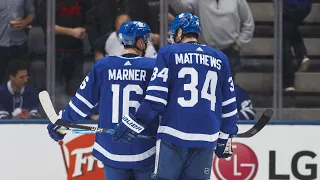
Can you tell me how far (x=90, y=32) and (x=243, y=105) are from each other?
4.17 ft

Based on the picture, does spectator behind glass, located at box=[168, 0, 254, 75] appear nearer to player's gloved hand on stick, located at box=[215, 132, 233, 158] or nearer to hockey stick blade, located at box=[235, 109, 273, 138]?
hockey stick blade, located at box=[235, 109, 273, 138]

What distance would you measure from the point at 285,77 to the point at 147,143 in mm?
1989

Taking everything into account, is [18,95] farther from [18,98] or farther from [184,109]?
[184,109]

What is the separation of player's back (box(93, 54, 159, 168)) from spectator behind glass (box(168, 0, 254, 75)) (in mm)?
1767

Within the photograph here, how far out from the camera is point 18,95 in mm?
6758

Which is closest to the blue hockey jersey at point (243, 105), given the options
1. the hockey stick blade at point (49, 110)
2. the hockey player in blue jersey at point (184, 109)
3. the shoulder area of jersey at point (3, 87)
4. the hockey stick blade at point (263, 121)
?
the hockey stick blade at point (263, 121)

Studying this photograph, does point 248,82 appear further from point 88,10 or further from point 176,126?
point 176,126

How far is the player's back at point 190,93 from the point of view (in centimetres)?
475

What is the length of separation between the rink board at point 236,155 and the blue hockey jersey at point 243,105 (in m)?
0.10

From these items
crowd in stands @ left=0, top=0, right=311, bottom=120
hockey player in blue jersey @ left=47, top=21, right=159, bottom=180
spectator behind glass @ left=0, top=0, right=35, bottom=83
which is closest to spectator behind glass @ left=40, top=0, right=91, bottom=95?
crowd in stands @ left=0, top=0, right=311, bottom=120

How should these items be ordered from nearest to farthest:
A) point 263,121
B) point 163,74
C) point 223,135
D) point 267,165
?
point 163,74, point 223,135, point 263,121, point 267,165

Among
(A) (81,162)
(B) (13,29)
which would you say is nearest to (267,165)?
(A) (81,162)

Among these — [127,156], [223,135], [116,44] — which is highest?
[116,44]

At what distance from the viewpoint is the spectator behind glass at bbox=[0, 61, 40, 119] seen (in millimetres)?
6738
